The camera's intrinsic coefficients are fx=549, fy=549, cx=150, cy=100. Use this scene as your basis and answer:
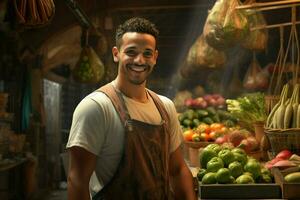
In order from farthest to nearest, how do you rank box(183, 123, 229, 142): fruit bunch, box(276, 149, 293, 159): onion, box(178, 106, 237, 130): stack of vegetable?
box(178, 106, 237, 130): stack of vegetable < box(183, 123, 229, 142): fruit bunch < box(276, 149, 293, 159): onion

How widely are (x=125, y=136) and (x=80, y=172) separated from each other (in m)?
0.34

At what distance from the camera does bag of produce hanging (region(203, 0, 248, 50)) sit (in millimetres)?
5598

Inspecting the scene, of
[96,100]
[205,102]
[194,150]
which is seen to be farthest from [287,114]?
[205,102]

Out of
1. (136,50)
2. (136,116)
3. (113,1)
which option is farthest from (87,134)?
(113,1)

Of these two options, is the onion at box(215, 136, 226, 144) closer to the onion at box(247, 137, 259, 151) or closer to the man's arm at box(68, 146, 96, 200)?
the onion at box(247, 137, 259, 151)

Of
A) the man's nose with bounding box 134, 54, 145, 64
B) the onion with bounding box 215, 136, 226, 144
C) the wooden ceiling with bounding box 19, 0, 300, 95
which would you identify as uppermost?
the wooden ceiling with bounding box 19, 0, 300, 95

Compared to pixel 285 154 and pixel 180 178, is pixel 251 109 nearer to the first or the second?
pixel 285 154

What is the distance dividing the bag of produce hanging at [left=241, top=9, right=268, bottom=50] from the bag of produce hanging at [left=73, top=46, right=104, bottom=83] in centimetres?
274

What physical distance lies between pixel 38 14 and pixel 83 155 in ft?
6.05

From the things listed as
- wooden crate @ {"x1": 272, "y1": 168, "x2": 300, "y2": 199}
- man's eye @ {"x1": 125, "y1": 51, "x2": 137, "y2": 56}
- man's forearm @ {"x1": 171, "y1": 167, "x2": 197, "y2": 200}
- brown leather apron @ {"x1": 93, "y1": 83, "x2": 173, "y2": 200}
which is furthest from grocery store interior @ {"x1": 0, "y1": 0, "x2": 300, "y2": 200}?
man's eye @ {"x1": 125, "y1": 51, "x2": 137, "y2": 56}

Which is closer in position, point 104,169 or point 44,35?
point 104,169

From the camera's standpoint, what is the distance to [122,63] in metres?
3.26

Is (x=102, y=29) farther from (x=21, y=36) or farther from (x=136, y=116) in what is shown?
(x=136, y=116)

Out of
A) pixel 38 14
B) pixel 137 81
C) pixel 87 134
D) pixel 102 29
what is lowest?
pixel 87 134
